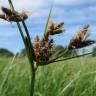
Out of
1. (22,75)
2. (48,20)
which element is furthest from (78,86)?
(48,20)

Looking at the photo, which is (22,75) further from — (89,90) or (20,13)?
(20,13)

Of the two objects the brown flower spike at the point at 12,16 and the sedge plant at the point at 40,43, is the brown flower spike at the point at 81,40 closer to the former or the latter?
the sedge plant at the point at 40,43

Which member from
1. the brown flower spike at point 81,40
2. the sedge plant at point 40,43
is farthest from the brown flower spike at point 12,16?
the brown flower spike at point 81,40

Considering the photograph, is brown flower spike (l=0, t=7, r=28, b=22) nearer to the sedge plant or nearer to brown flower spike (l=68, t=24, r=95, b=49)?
the sedge plant

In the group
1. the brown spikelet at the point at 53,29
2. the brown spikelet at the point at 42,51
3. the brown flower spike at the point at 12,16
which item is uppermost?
the brown flower spike at the point at 12,16

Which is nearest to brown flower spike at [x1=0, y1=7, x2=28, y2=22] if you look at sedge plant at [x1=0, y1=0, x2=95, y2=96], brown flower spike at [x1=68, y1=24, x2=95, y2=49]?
sedge plant at [x1=0, y1=0, x2=95, y2=96]
